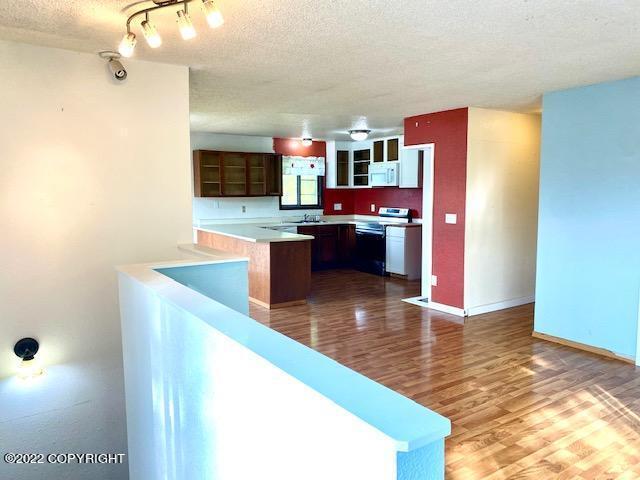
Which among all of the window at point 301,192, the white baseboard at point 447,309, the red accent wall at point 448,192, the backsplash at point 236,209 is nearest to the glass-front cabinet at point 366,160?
the window at point 301,192

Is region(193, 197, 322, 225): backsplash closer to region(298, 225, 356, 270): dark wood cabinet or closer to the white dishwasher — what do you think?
region(298, 225, 356, 270): dark wood cabinet

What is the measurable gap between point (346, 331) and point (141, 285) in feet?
9.14

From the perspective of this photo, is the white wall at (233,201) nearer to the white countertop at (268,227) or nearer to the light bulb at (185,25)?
the white countertop at (268,227)

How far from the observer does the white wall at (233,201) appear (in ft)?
24.1

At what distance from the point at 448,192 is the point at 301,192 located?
3.65 metres

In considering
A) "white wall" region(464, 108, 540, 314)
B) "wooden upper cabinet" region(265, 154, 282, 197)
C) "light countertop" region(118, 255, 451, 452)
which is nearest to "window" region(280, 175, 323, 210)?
"wooden upper cabinet" region(265, 154, 282, 197)

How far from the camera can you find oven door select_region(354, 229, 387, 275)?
301 inches

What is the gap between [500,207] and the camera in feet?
17.8

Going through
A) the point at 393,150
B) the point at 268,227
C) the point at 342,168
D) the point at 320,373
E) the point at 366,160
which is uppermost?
the point at 393,150

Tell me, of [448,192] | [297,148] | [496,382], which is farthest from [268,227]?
[496,382]

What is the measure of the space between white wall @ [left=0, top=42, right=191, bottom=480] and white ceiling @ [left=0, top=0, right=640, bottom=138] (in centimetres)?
27

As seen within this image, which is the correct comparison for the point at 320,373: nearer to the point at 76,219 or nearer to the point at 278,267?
the point at 76,219

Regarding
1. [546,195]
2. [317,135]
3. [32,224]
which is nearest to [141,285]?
[32,224]

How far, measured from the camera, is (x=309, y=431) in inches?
41.1
